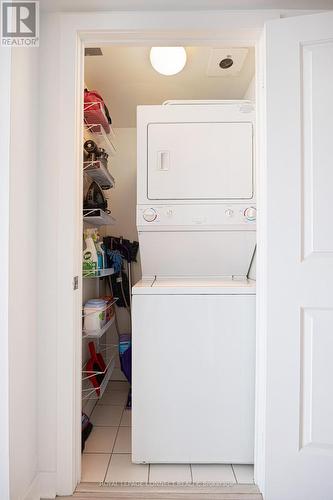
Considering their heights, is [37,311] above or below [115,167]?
below

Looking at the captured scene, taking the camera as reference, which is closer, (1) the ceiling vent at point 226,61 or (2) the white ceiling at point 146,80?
(1) the ceiling vent at point 226,61

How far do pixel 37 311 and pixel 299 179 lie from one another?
1440 millimetres

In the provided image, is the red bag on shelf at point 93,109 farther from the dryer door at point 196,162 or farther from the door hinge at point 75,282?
the door hinge at point 75,282

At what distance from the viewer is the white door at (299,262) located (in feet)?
4.61

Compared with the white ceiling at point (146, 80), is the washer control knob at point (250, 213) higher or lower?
lower

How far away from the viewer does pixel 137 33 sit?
1520 millimetres

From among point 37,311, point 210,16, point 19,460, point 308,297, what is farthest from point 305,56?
point 19,460

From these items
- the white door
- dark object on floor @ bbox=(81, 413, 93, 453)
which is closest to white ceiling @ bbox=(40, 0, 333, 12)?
the white door

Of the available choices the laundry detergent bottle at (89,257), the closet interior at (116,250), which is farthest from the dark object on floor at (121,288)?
the laundry detergent bottle at (89,257)

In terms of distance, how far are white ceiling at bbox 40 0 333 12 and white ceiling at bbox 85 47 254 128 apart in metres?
0.55

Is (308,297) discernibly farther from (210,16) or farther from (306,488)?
(210,16)

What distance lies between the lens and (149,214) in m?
1.92

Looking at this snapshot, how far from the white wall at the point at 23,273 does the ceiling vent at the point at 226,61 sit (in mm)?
1201

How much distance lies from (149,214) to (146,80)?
1.20 m
